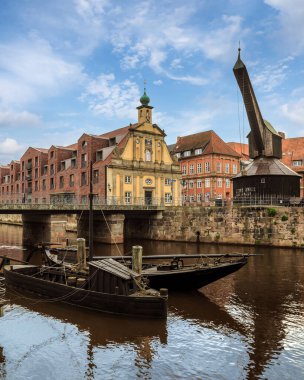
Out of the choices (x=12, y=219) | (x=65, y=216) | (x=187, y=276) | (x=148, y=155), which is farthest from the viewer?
(x=12, y=219)

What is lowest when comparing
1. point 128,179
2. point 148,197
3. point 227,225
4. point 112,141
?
point 227,225

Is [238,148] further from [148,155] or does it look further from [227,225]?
[227,225]

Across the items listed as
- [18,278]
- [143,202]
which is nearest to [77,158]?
[143,202]

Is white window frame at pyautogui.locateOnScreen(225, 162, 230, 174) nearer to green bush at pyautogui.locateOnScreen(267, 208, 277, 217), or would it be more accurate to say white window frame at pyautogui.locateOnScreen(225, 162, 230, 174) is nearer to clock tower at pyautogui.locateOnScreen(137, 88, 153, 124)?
clock tower at pyautogui.locateOnScreen(137, 88, 153, 124)

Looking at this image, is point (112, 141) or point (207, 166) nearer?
point (112, 141)

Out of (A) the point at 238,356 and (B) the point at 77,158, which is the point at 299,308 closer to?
(A) the point at 238,356

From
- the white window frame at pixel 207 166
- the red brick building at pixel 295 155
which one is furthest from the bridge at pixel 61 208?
the red brick building at pixel 295 155

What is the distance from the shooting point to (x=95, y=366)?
38.2 feet

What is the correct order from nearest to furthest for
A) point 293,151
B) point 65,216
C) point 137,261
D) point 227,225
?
point 137,261
point 227,225
point 65,216
point 293,151

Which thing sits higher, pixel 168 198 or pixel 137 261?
pixel 168 198

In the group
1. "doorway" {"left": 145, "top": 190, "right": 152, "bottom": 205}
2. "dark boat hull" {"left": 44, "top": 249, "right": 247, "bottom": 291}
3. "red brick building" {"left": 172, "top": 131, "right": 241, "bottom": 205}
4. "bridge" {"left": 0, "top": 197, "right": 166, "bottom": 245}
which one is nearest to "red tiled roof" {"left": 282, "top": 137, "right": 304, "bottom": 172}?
"red brick building" {"left": 172, "top": 131, "right": 241, "bottom": 205}

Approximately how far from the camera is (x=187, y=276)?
19297 millimetres

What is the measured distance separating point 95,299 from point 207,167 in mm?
57091

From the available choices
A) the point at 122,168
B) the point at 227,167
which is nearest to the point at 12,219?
the point at 122,168
